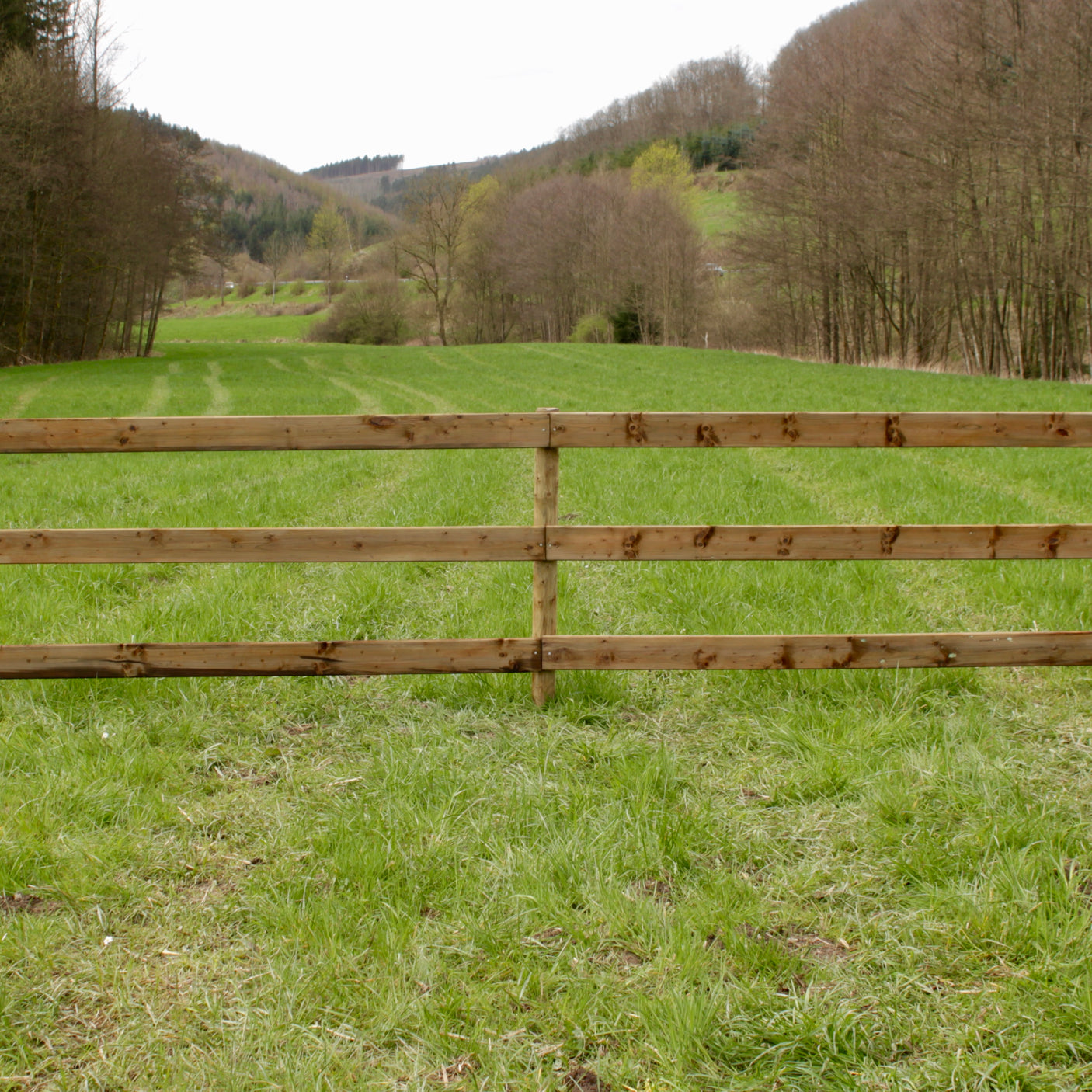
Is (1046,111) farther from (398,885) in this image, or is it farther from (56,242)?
(56,242)

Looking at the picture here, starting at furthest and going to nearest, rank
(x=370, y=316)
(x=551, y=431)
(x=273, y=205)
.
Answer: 1. (x=273, y=205)
2. (x=370, y=316)
3. (x=551, y=431)

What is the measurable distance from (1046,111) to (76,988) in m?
28.1

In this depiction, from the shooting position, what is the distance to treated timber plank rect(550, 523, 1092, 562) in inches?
156

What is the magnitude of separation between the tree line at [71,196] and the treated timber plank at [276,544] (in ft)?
95.0

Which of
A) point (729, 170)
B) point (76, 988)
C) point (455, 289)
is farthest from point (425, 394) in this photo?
point (729, 170)

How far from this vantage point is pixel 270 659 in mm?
4023

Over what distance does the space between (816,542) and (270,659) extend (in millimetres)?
2600

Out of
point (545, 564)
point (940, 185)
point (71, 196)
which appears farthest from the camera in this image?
point (71, 196)

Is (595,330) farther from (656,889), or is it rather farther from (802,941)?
(802,941)

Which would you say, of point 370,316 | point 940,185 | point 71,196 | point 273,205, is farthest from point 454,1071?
point 273,205

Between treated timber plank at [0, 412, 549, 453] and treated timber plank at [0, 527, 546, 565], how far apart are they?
39cm

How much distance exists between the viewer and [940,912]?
8.50 feet

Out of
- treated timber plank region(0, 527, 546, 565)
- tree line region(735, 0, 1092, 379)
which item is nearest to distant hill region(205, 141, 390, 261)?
tree line region(735, 0, 1092, 379)

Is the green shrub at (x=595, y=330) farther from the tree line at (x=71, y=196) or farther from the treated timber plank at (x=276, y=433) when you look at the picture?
the treated timber plank at (x=276, y=433)
